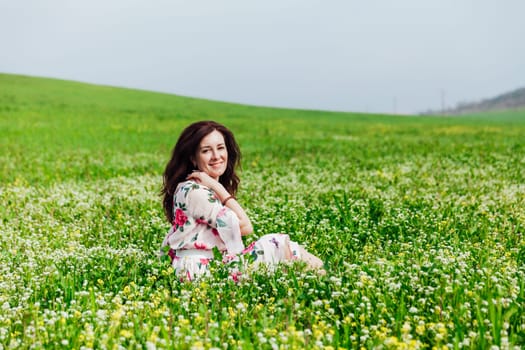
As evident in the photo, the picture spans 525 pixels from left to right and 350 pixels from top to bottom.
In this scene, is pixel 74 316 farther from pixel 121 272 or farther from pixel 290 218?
pixel 290 218

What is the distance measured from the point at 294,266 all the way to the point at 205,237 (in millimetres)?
1091

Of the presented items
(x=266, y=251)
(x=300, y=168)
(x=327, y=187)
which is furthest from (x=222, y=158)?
(x=300, y=168)

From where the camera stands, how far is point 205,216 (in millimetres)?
6414

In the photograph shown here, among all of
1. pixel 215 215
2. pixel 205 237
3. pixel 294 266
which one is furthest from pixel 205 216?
pixel 294 266

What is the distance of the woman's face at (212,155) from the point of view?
6.79m

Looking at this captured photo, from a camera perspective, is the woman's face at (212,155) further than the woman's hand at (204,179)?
Yes

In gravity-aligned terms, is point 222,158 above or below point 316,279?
above

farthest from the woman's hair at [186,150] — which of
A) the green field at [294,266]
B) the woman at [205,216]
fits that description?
the green field at [294,266]

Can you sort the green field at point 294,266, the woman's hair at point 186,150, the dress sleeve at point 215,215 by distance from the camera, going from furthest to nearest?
the woman's hair at point 186,150 < the dress sleeve at point 215,215 < the green field at point 294,266

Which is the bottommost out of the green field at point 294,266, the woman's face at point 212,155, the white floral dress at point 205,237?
the green field at point 294,266

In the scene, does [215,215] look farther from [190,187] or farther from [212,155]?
[212,155]

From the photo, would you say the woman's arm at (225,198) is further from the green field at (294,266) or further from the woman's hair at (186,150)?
the green field at (294,266)

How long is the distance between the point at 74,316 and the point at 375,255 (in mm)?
3824

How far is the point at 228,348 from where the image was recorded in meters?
4.43
